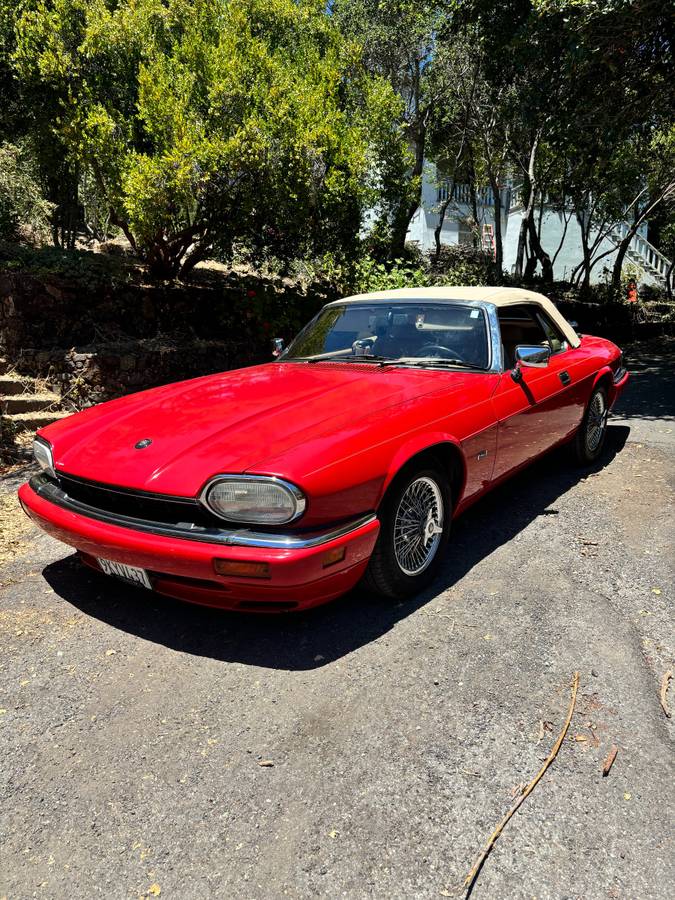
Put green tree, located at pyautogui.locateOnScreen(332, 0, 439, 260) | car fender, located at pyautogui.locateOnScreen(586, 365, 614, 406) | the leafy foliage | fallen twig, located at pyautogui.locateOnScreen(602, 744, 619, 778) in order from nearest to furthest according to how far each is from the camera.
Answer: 1. fallen twig, located at pyautogui.locateOnScreen(602, 744, 619, 778)
2. car fender, located at pyautogui.locateOnScreen(586, 365, 614, 406)
3. the leafy foliage
4. green tree, located at pyautogui.locateOnScreen(332, 0, 439, 260)

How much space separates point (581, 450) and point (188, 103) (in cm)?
586

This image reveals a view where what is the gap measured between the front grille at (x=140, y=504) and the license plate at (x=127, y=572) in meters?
0.23

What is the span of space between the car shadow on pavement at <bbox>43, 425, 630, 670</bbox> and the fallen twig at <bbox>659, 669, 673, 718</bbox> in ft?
3.66

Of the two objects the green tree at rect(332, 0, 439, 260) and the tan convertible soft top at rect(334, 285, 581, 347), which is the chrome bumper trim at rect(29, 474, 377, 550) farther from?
the green tree at rect(332, 0, 439, 260)

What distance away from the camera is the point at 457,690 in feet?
8.54

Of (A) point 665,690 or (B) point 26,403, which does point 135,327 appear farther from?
(A) point 665,690

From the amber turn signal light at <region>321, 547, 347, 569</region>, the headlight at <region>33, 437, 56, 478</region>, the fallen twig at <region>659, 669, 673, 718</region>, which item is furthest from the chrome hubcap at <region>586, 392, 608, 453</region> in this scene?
the headlight at <region>33, 437, 56, 478</region>

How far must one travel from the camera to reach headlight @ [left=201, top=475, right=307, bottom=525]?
257 centimetres

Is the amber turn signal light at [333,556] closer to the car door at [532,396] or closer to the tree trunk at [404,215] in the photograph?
the car door at [532,396]

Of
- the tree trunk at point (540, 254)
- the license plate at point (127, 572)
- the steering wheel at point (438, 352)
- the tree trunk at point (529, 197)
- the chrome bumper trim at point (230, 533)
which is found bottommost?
the license plate at point (127, 572)

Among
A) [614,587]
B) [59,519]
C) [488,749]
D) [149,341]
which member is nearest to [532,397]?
[614,587]

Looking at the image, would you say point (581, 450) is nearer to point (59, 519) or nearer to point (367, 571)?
point (367, 571)

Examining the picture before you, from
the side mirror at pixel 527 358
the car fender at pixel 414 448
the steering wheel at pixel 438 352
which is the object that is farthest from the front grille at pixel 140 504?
the side mirror at pixel 527 358

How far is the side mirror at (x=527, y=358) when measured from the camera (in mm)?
3953
